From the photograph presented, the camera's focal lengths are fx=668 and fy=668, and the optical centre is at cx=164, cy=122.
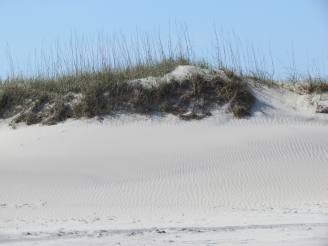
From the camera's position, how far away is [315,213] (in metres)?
7.03

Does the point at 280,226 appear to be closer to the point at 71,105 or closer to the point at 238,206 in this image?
the point at 238,206

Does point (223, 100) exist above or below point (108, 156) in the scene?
above

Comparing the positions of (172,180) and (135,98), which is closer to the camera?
(172,180)

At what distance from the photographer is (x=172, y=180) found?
9195 millimetres

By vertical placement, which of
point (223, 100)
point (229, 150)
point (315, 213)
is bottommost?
point (315, 213)

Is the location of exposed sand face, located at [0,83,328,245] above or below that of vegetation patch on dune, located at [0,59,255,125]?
below

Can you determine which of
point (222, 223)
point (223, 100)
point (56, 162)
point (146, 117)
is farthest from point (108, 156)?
point (222, 223)

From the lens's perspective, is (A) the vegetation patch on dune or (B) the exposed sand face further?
(A) the vegetation patch on dune

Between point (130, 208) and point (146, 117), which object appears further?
point (146, 117)

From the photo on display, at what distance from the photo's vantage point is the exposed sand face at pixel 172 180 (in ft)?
20.2

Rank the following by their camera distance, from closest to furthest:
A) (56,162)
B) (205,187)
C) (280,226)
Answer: (280,226), (205,187), (56,162)

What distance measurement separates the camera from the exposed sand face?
6.16m

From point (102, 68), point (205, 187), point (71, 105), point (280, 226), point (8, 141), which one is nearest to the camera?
point (280, 226)

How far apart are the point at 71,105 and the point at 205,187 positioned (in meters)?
3.81
